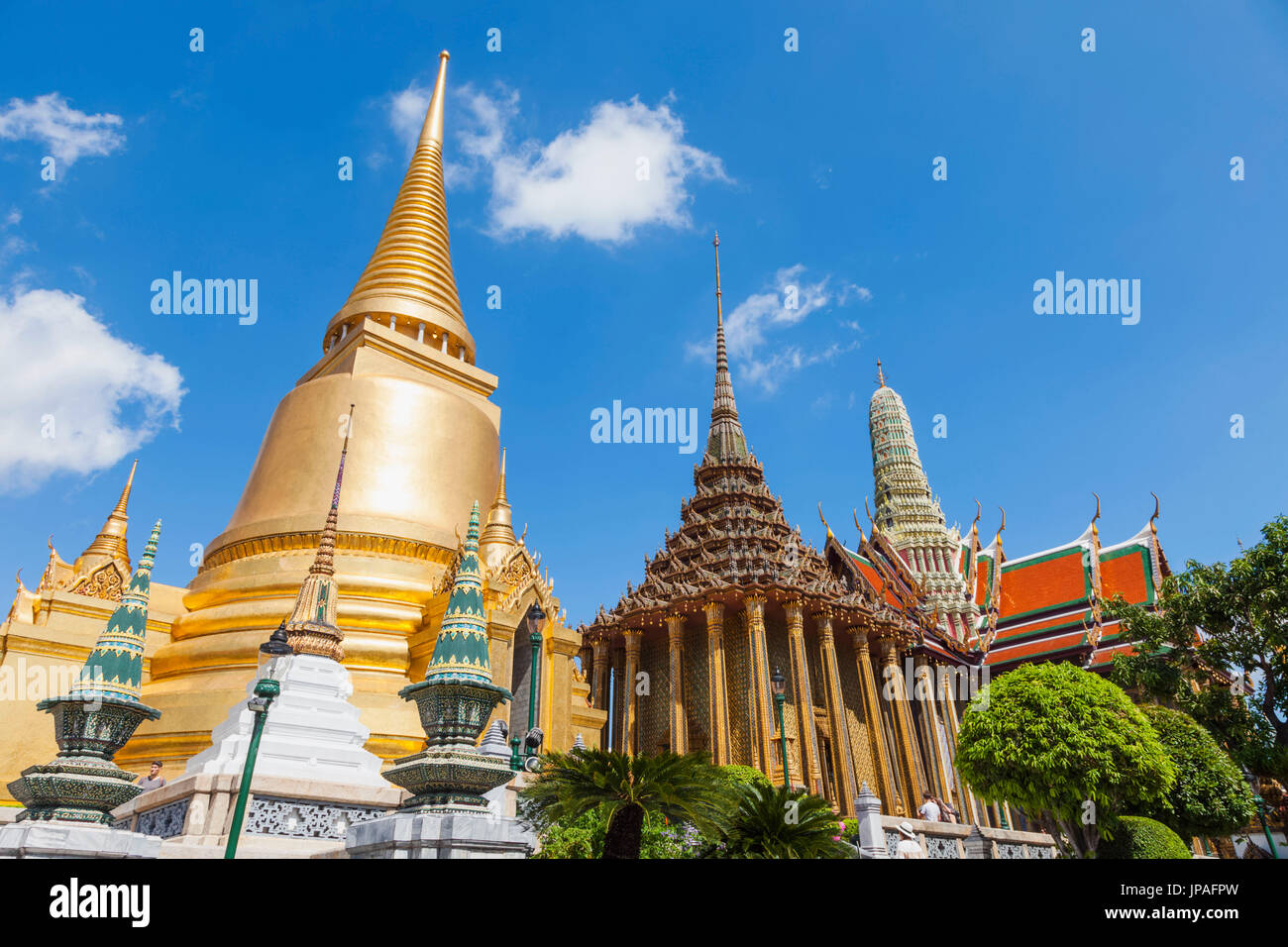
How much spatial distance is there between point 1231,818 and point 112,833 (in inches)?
811

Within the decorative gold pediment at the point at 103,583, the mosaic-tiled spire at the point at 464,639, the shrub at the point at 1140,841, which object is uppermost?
the decorative gold pediment at the point at 103,583

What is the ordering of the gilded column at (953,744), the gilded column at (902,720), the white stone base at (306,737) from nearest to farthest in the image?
the white stone base at (306,737) < the gilded column at (902,720) < the gilded column at (953,744)

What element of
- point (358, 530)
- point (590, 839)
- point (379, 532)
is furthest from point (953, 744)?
point (590, 839)

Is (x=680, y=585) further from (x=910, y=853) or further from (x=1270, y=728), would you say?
(x=1270, y=728)

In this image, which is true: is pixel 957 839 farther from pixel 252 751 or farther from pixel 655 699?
pixel 655 699

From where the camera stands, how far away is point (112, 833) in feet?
17.9

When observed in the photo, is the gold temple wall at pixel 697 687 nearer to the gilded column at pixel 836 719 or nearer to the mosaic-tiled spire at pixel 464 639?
the gilded column at pixel 836 719

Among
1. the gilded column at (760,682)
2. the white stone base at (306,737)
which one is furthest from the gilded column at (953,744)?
the white stone base at (306,737)

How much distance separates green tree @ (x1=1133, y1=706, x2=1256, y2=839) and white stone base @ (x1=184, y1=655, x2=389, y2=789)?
15666mm

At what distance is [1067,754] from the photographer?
1431 centimetres

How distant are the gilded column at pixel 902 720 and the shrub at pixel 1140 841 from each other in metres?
10.3

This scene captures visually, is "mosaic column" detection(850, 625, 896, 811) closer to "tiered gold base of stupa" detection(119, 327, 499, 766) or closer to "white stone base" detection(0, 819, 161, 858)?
"tiered gold base of stupa" detection(119, 327, 499, 766)

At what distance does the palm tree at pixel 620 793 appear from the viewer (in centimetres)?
808

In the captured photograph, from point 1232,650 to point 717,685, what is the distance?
13.8 m
